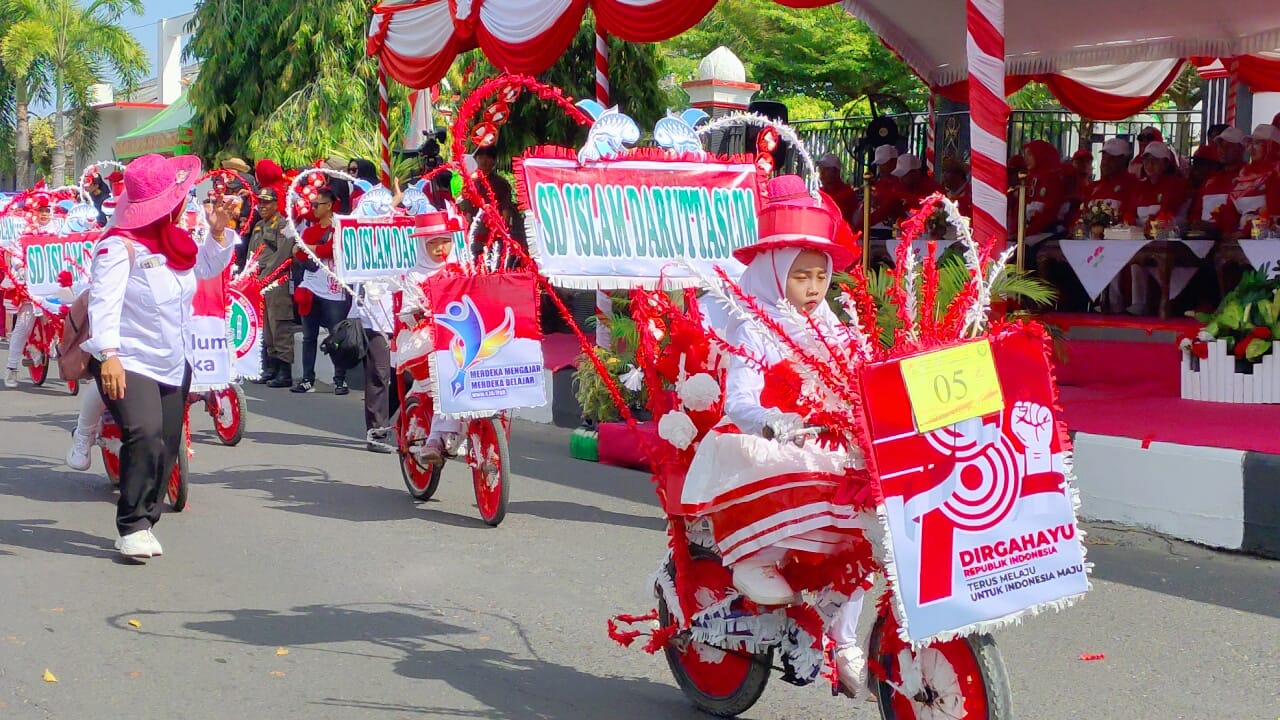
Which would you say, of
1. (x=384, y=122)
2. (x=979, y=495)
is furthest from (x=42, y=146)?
(x=979, y=495)

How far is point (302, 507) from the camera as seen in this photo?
27.5 ft

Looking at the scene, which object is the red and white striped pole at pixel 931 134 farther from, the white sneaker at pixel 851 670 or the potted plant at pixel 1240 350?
the white sneaker at pixel 851 670

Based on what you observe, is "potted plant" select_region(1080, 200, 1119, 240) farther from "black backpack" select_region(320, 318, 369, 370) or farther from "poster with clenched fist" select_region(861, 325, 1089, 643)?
"poster with clenched fist" select_region(861, 325, 1089, 643)

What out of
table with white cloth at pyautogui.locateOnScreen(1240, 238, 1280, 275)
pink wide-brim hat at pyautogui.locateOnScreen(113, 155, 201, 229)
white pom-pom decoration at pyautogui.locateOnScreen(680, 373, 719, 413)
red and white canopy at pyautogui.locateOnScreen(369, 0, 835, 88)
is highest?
red and white canopy at pyautogui.locateOnScreen(369, 0, 835, 88)

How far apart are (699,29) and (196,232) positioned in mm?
19614

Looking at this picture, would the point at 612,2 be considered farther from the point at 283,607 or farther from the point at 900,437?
the point at 900,437

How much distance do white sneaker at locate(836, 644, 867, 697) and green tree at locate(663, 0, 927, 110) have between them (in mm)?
24023

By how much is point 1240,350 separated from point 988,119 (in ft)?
6.94

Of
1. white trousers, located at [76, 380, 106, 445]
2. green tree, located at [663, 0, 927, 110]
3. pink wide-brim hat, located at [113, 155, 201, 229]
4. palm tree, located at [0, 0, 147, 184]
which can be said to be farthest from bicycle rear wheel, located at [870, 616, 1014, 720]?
palm tree, located at [0, 0, 147, 184]

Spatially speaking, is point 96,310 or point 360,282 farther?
point 360,282

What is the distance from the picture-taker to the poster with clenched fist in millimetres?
3588

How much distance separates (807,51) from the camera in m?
27.9

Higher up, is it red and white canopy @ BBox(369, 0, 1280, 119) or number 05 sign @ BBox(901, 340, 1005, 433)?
red and white canopy @ BBox(369, 0, 1280, 119)

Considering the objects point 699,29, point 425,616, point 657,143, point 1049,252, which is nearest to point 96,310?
point 425,616
